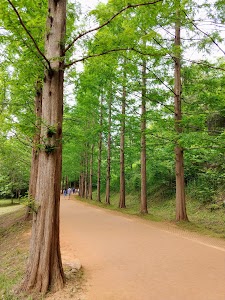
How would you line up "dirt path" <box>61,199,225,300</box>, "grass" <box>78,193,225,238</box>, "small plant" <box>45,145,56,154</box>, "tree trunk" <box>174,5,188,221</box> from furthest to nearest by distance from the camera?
"tree trunk" <box>174,5,188,221</box>, "grass" <box>78,193,225,238</box>, "small plant" <box>45,145,56,154</box>, "dirt path" <box>61,199,225,300</box>

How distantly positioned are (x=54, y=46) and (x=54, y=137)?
1765 millimetres

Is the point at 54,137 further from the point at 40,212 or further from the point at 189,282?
the point at 189,282

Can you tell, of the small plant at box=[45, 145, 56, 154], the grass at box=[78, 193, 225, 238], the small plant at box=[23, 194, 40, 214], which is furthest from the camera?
the grass at box=[78, 193, 225, 238]

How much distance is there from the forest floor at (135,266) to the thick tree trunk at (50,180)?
1.27ft

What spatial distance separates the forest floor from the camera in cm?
423

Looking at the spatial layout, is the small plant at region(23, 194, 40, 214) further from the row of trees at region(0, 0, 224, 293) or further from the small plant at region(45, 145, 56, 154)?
the small plant at region(45, 145, 56, 154)

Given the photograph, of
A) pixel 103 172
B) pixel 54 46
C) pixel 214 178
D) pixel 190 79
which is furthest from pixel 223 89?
pixel 103 172

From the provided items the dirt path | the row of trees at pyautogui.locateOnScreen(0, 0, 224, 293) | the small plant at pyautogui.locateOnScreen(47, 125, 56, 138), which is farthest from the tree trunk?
the small plant at pyautogui.locateOnScreen(47, 125, 56, 138)

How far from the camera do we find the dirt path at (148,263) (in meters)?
4.22

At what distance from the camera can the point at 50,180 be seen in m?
4.61

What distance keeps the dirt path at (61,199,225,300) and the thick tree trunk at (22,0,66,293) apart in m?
0.87

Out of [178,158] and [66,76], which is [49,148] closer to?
[66,76]

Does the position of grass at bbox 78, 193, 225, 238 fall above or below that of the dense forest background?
below

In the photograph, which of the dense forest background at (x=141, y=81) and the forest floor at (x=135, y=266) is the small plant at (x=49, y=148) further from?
the forest floor at (x=135, y=266)
